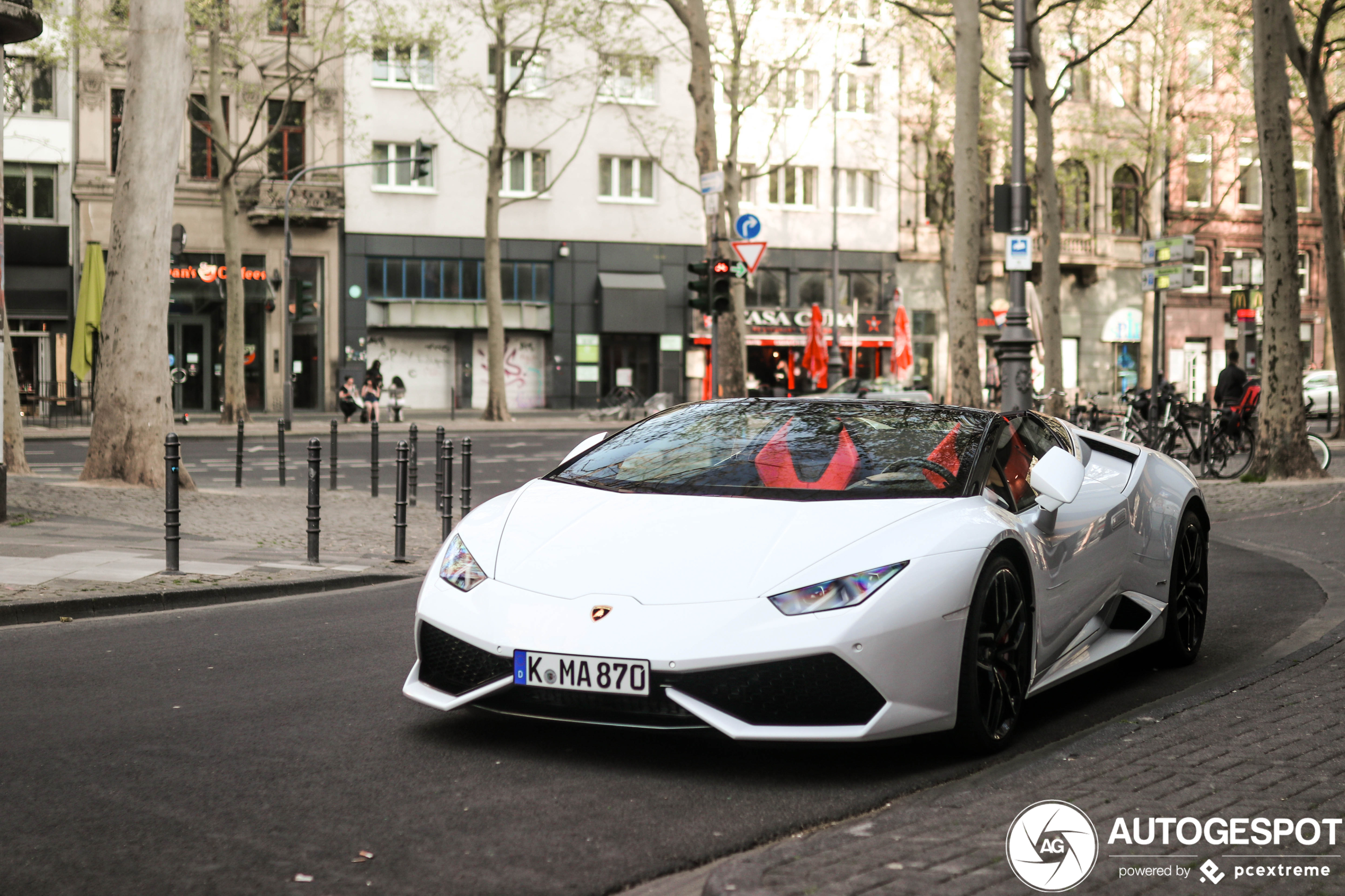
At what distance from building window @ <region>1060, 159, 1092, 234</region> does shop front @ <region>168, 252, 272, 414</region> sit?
28.1 m

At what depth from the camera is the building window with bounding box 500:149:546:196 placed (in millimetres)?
46125

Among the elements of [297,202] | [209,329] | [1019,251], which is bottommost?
[1019,251]

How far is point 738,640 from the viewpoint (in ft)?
14.2

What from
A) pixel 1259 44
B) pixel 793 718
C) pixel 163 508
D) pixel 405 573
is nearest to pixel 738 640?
pixel 793 718

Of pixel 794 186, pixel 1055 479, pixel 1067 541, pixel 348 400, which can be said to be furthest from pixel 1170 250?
pixel 794 186

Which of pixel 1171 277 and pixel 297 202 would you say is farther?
pixel 297 202

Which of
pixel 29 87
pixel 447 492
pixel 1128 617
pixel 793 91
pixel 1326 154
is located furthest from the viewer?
pixel 793 91

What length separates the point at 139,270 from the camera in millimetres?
15062

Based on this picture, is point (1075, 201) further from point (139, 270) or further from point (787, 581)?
point (787, 581)

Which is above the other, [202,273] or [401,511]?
[202,273]

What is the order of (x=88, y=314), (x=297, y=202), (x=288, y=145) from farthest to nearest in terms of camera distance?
(x=288, y=145) → (x=297, y=202) → (x=88, y=314)

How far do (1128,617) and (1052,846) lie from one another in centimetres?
281

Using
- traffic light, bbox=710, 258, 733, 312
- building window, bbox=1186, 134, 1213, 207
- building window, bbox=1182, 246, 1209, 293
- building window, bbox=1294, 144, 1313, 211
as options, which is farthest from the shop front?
building window, bbox=1294, 144, 1313, 211

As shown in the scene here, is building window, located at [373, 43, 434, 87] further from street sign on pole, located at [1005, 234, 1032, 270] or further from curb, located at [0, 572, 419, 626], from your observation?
curb, located at [0, 572, 419, 626]
